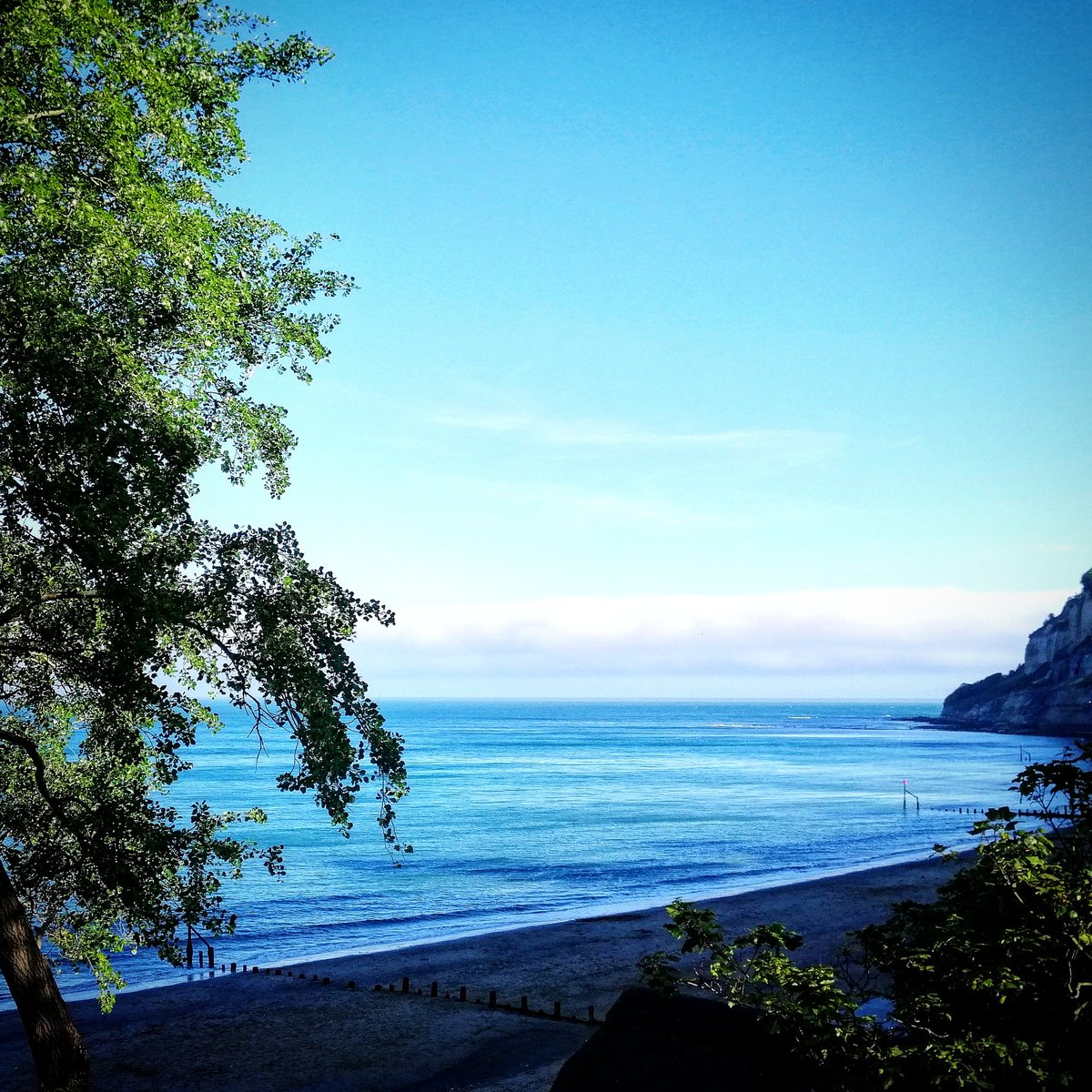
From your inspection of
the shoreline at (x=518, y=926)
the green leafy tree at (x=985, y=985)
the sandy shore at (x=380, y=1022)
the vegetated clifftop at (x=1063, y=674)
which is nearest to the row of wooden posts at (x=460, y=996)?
the sandy shore at (x=380, y=1022)

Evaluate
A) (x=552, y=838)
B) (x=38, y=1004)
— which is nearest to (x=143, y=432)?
(x=38, y=1004)

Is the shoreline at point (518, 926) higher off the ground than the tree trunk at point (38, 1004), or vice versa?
the tree trunk at point (38, 1004)

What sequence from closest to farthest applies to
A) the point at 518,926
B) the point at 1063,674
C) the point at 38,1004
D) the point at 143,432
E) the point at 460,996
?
the point at 143,432 → the point at 38,1004 → the point at 460,996 → the point at 518,926 → the point at 1063,674

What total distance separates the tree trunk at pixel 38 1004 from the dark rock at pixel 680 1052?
766 cm

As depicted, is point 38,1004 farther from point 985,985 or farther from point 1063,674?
point 1063,674

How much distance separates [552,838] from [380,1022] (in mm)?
45062

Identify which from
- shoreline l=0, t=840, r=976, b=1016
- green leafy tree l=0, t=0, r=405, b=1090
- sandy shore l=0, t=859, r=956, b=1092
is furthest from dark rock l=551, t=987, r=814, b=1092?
shoreline l=0, t=840, r=976, b=1016

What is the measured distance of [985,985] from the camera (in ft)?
23.8

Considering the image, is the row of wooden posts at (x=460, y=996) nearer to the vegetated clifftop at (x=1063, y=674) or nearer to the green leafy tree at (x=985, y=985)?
the green leafy tree at (x=985, y=985)

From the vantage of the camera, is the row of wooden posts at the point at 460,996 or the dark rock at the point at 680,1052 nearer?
the dark rock at the point at 680,1052

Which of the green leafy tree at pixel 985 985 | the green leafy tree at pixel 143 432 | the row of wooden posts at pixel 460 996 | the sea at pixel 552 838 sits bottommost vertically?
the sea at pixel 552 838

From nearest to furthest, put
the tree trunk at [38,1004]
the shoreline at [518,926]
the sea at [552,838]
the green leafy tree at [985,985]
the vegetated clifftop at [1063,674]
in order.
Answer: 1. the green leafy tree at [985,985]
2. the tree trunk at [38,1004]
3. the shoreline at [518,926]
4. the sea at [552,838]
5. the vegetated clifftop at [1063,674]

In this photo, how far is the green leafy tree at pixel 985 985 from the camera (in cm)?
720

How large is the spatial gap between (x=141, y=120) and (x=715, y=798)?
299 feet
